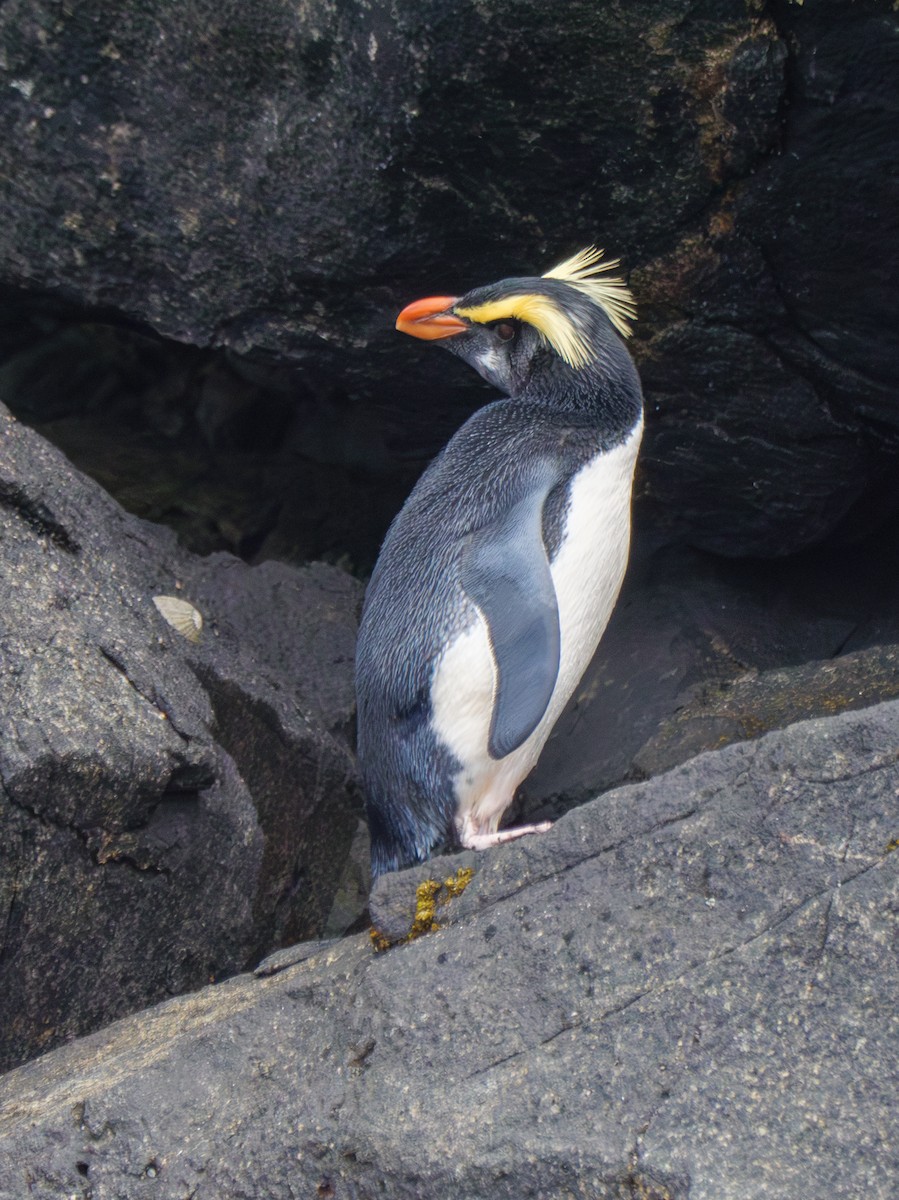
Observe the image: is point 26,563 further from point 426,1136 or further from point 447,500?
point 426,1136

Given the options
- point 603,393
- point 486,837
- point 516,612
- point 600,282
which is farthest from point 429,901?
point 600,282

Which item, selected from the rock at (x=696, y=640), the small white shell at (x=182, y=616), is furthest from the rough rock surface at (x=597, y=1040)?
the small white shell at (x=182, y=616)

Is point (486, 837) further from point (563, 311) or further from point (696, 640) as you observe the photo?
point (696, 640)

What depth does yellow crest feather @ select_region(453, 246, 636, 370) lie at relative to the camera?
2.35 meters

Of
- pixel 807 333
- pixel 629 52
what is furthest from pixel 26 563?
pixel 807 333

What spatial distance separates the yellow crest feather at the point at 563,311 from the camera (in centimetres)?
235

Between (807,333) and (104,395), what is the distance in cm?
194

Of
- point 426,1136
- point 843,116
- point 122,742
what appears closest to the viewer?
point 426,1136

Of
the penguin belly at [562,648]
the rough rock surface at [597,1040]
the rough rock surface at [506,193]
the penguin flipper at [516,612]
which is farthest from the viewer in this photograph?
the rough rock surface at [506,193]

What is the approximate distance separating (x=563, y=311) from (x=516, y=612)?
0.63 metres

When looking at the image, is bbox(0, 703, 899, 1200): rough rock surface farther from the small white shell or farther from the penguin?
the small white shell

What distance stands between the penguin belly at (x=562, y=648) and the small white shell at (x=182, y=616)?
2.82ft

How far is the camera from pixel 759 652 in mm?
2992

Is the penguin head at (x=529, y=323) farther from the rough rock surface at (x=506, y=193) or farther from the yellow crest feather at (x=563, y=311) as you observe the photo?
the rough rock surface at (x=506, y=193)
